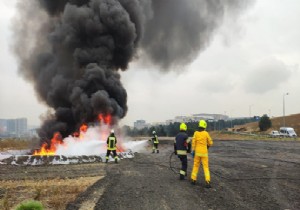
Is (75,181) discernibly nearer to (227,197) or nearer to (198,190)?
(198,190)

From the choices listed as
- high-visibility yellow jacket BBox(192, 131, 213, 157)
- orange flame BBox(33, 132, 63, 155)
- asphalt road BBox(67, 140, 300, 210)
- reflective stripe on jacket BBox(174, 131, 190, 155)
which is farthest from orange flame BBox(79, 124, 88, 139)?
high-visibility yellow jacket BBox(192, 131, 213, 157)

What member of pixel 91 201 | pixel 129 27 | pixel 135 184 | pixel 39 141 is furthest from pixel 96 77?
pixel 91 201

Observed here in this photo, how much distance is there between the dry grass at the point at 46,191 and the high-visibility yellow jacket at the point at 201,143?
3.61m

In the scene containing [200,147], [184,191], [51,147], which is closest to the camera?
[184,191]

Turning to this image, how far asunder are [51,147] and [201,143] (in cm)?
1744

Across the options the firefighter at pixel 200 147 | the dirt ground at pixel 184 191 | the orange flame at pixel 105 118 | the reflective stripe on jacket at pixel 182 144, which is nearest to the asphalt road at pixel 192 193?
the dirt ground at pixel 184 191

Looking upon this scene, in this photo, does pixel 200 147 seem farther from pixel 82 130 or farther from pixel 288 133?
pixel 288 133

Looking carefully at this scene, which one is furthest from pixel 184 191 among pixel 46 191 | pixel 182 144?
pixel 46 191

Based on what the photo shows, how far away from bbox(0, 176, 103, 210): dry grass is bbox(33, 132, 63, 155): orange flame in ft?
39.2

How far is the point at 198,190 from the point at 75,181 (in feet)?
15.5

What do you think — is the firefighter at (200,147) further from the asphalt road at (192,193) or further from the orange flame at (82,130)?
the orange flame at (82,130)

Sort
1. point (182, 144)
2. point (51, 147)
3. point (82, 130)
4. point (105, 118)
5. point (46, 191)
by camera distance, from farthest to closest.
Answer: point (51, 147) < point (105, 118) < point (82, 130) < point (182, 144) < point (46, 191)

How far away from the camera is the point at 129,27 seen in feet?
91.6

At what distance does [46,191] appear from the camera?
10078 millimetres
